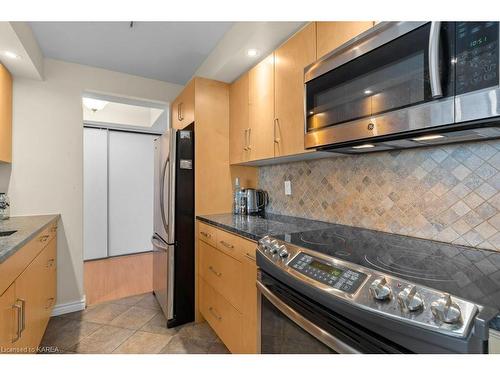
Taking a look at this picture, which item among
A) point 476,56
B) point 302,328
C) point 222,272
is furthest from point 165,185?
point 476,56

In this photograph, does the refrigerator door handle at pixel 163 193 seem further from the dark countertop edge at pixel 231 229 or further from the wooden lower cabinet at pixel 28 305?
the wooden lower cabinet at pixel 28 305

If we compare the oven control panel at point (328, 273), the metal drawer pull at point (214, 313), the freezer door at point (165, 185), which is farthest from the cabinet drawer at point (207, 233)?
the oven control panel at point (328, 273)

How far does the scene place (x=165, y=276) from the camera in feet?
7.07

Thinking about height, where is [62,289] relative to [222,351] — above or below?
above

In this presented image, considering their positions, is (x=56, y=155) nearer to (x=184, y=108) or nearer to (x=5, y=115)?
(x=5, y=115)

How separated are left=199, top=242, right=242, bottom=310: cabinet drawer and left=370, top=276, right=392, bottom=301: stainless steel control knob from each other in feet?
3.06

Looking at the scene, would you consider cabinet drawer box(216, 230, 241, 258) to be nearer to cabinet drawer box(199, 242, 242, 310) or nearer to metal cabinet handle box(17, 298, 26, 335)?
cabinet drawer box(199, 242, 242, 310)

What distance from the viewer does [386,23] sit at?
0.99 metres

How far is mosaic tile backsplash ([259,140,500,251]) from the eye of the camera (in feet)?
3.45

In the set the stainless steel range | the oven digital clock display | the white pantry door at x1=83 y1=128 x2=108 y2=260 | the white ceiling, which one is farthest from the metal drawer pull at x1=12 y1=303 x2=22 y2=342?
the white pantry door at x1=83 y1=128 x2=108 y2=260
